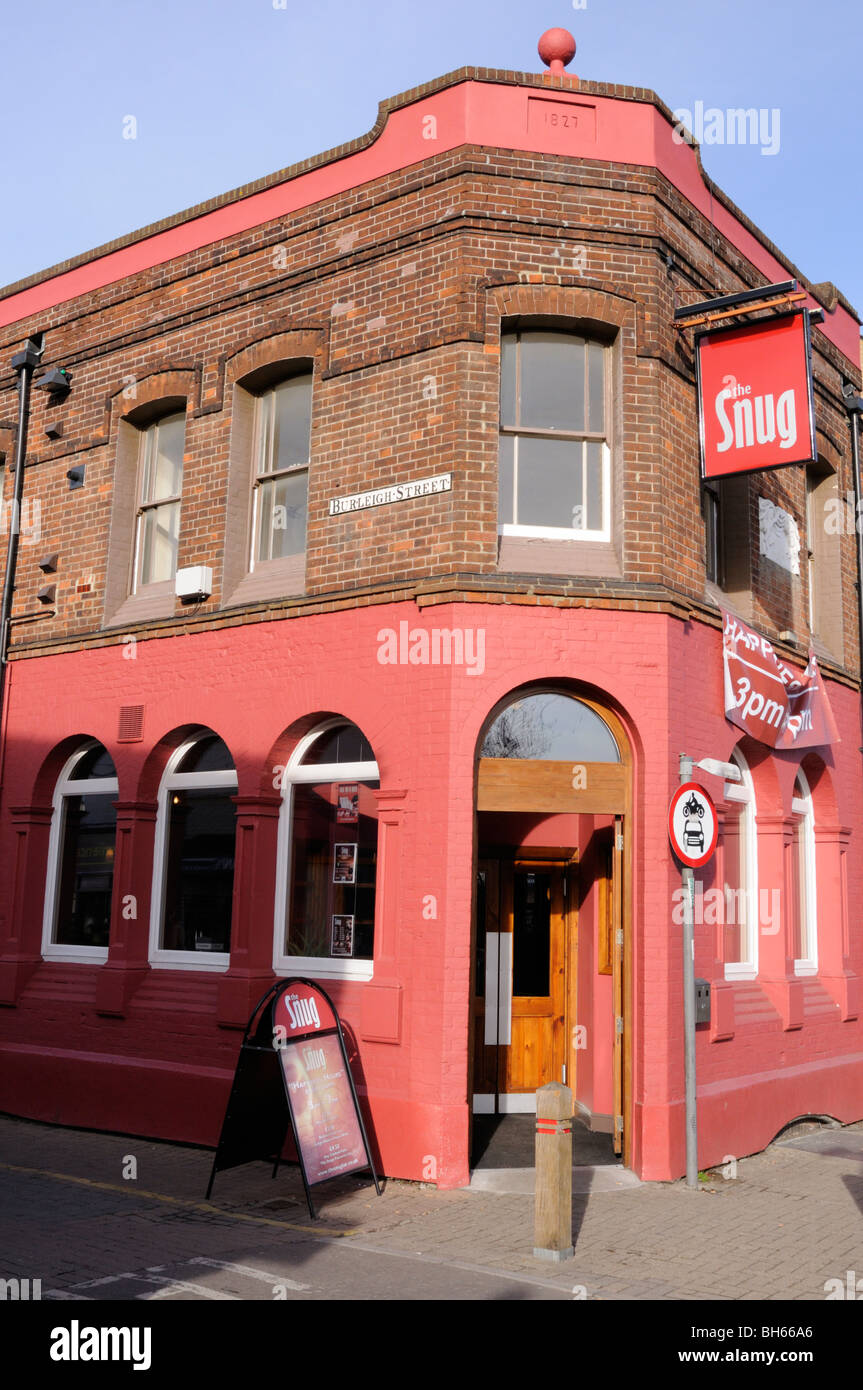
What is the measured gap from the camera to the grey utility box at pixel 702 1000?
942 cm

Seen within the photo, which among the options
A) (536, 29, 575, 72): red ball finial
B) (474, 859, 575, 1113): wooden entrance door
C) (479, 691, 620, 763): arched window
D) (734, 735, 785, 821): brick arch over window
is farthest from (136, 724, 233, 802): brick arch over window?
(536, 29, 575, 72): red ball finial

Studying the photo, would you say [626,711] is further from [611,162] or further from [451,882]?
[611,162]

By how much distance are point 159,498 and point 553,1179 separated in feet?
27.0

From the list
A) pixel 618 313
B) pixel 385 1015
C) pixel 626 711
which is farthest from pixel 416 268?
pixel 385 1015

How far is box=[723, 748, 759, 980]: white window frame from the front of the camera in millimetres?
11234

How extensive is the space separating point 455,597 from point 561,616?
882 millimetres

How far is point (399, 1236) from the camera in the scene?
7418 mm

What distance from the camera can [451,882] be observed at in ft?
29.8

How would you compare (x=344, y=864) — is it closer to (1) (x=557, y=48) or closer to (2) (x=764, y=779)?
(2) (x=764, y=779)

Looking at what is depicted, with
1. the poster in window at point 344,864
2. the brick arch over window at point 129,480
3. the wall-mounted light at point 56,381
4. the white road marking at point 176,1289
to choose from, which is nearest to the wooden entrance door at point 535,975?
the poster in window at point 344,864

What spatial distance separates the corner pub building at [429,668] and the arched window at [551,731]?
31mm

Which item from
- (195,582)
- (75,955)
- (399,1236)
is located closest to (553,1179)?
(399,1236)

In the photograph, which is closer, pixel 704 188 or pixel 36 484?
pixel 704 188

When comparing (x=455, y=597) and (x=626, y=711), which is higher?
(x=455, y=597)
